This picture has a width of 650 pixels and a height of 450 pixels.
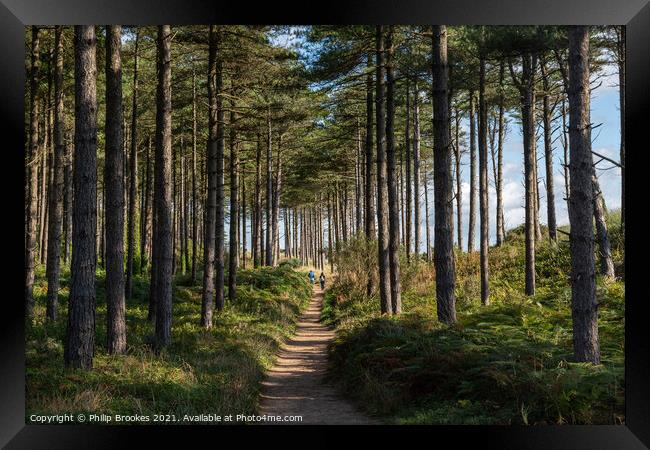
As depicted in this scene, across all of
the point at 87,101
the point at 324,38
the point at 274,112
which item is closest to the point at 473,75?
the point at 324,38

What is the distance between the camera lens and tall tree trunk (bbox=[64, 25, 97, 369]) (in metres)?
7.95

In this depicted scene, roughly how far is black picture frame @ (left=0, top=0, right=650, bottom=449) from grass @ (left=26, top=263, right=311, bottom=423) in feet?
3.49

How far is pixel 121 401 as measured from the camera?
6.79 m

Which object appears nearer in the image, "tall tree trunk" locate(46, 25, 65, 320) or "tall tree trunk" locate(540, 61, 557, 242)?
"tall tree trunk" locate(46, 25, 65, 320)

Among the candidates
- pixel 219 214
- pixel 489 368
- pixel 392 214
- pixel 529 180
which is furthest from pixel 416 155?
pixel 489 368

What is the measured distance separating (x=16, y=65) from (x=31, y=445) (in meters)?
4.19

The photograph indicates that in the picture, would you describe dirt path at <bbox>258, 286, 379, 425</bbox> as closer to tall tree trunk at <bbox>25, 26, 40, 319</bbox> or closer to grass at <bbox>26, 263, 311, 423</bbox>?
grass at <bbox>26, 263, 311, 423</bbox>

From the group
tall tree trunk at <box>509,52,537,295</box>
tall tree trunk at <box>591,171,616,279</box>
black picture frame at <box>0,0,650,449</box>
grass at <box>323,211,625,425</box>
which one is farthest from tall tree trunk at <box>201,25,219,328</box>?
tall tree trunk at <box>591,171,616,279</box>

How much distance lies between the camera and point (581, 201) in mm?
6512

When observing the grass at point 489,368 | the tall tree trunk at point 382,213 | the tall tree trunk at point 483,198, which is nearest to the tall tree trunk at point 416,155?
the tall tree trunk at point 483,198

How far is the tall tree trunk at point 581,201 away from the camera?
6480 millimetres
